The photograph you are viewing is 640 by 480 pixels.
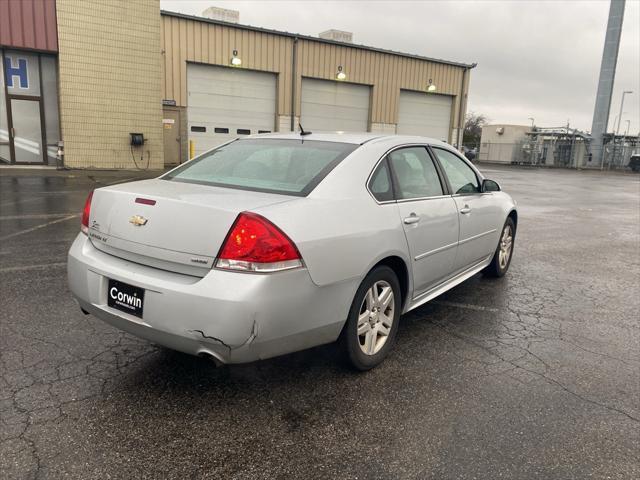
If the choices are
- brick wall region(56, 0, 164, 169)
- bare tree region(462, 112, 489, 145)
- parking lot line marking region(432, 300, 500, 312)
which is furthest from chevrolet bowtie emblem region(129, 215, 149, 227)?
Answer: bare tree region(462, 112, 489, 145)

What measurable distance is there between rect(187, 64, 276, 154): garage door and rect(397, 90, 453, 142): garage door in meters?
7.16

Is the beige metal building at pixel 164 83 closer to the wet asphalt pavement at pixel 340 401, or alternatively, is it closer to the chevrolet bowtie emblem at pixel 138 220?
the wet asphalt pavement at pixel 340 401

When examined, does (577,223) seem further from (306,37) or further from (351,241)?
(306,37)

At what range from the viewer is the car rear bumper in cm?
253

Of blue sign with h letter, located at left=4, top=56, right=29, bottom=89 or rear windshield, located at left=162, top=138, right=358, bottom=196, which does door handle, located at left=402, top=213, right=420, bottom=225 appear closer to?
rear windshield, located at left=162, top=138, right=358, bottom=196

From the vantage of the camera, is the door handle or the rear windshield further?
the door handle

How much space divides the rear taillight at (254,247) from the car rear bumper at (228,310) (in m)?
0.05

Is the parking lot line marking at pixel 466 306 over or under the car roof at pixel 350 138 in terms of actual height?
under

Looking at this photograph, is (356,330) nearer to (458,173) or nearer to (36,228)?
(458,173)

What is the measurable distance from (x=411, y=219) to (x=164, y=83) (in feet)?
59.1

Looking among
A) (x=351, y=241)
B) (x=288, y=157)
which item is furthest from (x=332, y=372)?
(x=288, y=157)

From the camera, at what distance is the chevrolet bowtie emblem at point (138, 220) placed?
9.30 ft

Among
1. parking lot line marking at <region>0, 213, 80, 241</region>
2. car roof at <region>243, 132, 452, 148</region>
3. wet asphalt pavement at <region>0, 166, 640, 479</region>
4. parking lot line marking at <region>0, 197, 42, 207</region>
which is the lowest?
wet asphalt pavement at <region>0, 166, 640, 479</region>

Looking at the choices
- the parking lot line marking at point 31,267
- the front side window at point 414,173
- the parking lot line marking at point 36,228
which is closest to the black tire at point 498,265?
the front side window at point 414,173
